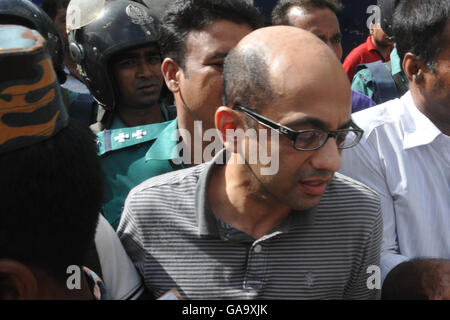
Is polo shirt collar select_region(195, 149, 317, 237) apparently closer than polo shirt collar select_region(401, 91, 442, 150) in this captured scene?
Yes

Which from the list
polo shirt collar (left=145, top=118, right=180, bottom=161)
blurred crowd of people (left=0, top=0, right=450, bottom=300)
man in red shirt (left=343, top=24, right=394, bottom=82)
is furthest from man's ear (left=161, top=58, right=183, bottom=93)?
man in red shirt (left=343, top=24, right=394, bottom=82)

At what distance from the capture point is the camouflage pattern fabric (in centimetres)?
106

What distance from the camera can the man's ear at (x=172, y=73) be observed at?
7.35 ft

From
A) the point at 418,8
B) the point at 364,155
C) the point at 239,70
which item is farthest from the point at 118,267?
the point at 418,8

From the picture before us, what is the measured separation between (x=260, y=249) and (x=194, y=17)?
1128 millimetres

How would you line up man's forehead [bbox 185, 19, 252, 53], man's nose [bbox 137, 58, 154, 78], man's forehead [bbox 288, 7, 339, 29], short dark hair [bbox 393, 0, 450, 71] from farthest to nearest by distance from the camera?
man's forehead [bbox 288, 7, 339, 29]
man's nose [bbox 137, 58, 154, 78]
man's forehead [bbox 185, 19, 252, 53]
short dark hair [bbox 393, 0, 450, 71]

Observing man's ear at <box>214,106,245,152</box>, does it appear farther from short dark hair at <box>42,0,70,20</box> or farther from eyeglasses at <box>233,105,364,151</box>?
short dark hair at <box>42,0,70,20</box>

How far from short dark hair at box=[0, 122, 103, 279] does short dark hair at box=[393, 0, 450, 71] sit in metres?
1.38

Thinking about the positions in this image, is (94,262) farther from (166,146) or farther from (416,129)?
(416,129)

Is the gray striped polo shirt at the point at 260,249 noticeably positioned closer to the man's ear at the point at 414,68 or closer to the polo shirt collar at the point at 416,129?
the polo shirt collar at the point at 416,129

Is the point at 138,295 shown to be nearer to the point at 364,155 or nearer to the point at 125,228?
the point at 125,228

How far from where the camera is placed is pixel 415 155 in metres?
1.91

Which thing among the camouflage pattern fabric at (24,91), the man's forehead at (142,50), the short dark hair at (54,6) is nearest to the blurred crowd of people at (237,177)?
the camouflage pattern fabric at (24,91)

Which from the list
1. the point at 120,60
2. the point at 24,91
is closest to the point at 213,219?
the point at 24,91
